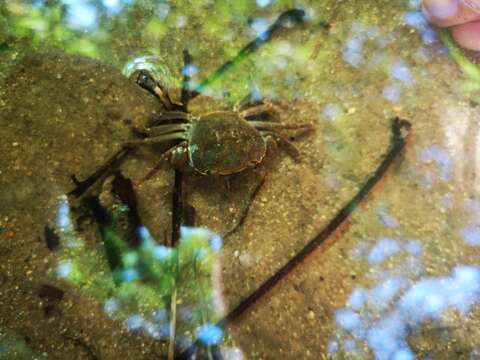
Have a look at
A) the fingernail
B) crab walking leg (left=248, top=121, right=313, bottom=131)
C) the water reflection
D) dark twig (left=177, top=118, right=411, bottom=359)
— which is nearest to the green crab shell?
crab walking leg (left=248, top=121, right=313, bottom=131)

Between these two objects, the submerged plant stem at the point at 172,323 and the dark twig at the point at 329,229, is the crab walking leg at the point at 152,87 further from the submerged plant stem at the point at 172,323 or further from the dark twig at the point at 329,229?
the dark twig at the point at 329,229

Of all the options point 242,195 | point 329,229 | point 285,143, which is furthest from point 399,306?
point 285,143

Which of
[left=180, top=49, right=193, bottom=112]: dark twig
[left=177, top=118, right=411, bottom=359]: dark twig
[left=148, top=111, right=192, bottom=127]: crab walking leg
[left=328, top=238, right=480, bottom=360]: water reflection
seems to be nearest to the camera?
[left=328, top=238, right=480, bottom=360]: water reflection

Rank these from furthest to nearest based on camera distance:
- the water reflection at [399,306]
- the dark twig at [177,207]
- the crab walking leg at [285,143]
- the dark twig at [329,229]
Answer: the crab walking leg at [285,143], the dark twig at [177,207], the dark twig at [329,229], the water reflection at [399,306]

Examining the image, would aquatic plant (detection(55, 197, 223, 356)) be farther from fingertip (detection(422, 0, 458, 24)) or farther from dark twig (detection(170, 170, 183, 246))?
fingertip (detection(422, 0, 458, 24))

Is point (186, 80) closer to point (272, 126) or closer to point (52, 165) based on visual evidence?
point (272, 126)

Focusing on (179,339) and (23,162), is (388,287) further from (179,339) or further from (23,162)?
(23,162)

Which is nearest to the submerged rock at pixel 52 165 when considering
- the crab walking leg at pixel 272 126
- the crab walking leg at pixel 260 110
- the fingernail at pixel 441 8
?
the crab walking leg at pixel 260 110
